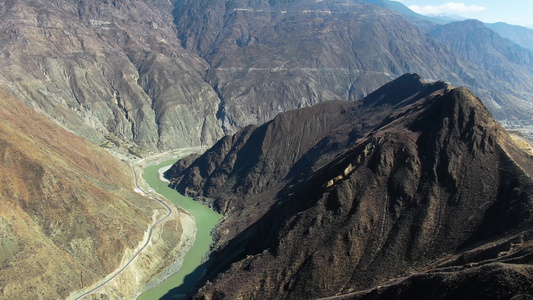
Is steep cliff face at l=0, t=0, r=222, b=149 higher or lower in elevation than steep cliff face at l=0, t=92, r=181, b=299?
lower

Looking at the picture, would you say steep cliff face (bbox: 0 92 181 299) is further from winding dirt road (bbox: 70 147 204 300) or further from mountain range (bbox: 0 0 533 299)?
winding dirt road (bbox: 70 147 204 300)

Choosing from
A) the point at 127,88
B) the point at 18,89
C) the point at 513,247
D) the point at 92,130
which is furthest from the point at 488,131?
the point at 127,88

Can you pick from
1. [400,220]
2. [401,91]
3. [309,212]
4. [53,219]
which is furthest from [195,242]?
[401,91]

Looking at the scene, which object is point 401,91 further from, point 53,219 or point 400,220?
point 53,219

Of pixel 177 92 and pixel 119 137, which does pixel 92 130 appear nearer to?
pixel 119 137

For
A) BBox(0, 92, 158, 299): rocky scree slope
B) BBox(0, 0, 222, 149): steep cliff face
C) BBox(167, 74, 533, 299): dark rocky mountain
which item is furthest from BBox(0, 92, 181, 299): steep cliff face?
BBox(0, 0, 222, 149): steep cliff face
